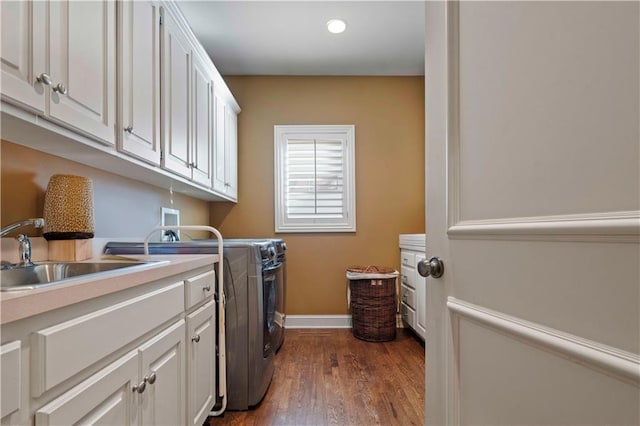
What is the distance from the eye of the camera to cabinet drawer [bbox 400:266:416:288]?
2850mm

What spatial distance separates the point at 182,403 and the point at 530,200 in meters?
1.37

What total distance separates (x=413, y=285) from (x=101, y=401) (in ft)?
8.11

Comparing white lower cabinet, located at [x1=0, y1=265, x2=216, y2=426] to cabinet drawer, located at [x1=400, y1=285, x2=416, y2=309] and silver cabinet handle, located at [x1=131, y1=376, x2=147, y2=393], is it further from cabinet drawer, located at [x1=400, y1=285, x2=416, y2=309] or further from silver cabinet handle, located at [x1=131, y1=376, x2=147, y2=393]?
cabinet drawer, located at [x1=400, y1=285, x2=416, y2=309]

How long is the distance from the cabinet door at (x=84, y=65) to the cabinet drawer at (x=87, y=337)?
0.63m

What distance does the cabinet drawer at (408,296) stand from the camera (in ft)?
9.27

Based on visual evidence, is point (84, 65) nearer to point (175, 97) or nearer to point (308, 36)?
point (175, 97)

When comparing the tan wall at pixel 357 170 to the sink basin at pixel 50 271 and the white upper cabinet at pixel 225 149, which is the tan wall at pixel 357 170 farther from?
the sink basin at pixel 50 271

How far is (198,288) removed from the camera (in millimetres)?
1451

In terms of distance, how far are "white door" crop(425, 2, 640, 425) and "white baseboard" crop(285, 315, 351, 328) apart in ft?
8.17

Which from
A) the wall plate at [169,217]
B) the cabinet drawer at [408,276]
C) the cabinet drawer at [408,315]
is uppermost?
the wall plate at [169,217]

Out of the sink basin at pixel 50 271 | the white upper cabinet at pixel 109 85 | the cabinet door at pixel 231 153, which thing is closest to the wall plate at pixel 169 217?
the white upper cabinet at pixel 109 85

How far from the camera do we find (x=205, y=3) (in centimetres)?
228

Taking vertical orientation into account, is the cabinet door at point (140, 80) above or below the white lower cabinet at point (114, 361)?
above

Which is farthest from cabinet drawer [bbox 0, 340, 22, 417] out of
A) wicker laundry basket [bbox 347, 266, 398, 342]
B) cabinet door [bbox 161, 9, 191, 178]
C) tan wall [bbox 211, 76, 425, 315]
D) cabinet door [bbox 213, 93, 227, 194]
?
tan wall [bbox 211, 76, 425, 315]
